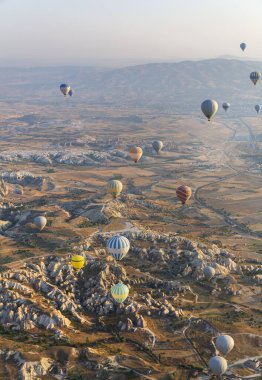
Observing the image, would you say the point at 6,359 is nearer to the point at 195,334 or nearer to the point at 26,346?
the point at 26,346

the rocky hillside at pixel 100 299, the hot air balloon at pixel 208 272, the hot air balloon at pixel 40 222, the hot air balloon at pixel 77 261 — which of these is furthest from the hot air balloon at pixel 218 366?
the hot air balloon at pixel 40 222

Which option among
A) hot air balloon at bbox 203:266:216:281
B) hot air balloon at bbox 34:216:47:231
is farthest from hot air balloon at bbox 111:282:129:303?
hot air balloon at bbox 34:216:47:231

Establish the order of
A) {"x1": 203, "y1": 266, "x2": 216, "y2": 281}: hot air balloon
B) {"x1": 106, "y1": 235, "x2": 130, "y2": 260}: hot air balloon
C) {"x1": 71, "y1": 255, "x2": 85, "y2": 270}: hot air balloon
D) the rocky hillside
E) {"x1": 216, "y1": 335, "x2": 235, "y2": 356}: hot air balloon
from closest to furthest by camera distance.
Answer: the rocky hillside, {"x1": 216, "y1": 335, "x2": 235, "y2": 356}: hot air balloon, {"x1": 106, "y1": 235, "x2": 130, "y2": 260}: hot air balloon, {"x1": 71, "y1": 255, "x2": 85, "y2": 270}: hot air balloon, {"x1": 203, "y1": 266, "x2": 216, "y2": 281}: hot air balloon

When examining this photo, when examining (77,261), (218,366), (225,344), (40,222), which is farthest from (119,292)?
(40,222)

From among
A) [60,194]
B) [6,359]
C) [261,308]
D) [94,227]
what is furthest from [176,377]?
[60,194]

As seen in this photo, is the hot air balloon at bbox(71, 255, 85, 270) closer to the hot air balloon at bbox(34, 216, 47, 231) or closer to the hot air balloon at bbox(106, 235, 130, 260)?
the hot air balloon at bbox(106, 235, 130, 260)

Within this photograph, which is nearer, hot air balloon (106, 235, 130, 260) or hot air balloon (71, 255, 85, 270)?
hot air balloon (106, 235, 130, 260)
